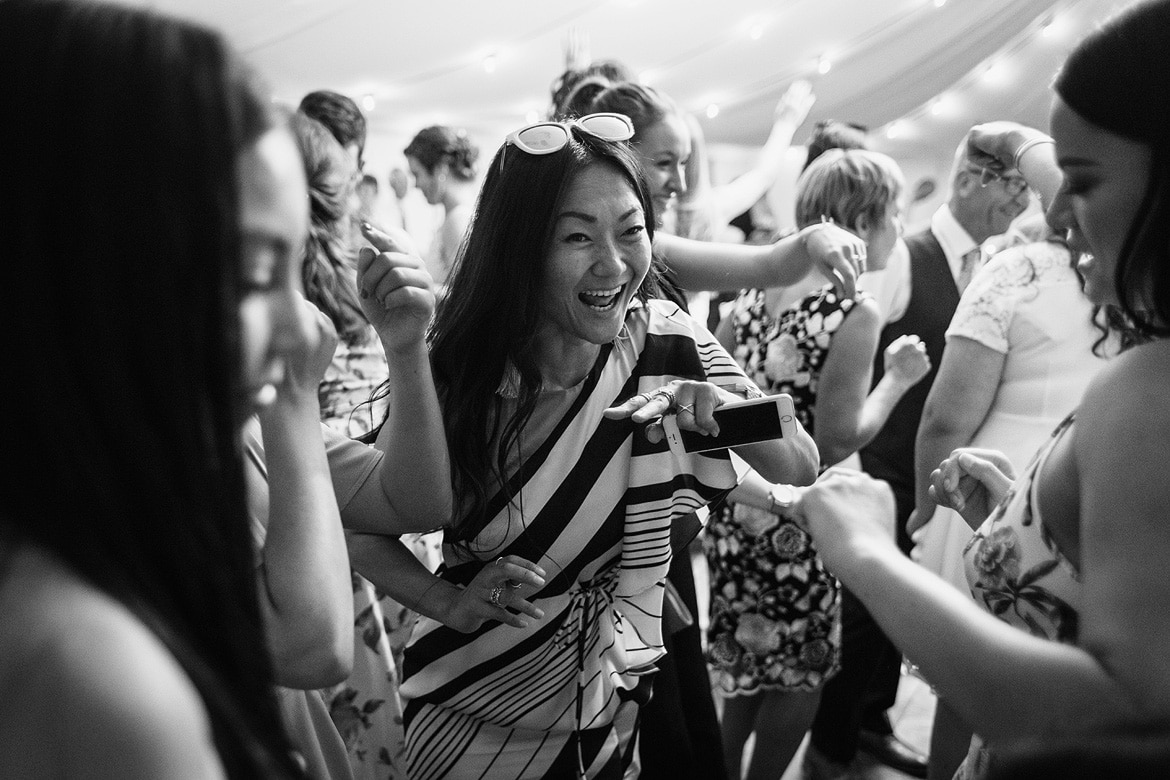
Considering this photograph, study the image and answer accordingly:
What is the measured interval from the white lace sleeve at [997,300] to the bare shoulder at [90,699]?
6.01 feet

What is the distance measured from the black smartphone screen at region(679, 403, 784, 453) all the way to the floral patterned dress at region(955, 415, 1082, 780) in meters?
0.39

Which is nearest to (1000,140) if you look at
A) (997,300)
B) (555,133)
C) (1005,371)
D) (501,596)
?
(997,300)

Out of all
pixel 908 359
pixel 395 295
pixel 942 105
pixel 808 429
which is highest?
pixel 395 295

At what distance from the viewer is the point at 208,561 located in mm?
626

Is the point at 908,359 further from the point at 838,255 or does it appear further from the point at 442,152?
the point at 442,152

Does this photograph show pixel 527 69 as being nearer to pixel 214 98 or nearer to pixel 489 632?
pixel 489 632

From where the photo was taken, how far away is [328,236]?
2.09m

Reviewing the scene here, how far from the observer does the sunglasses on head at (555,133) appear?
1.48 metres

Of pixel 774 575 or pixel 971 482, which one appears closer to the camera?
pixel 971 482

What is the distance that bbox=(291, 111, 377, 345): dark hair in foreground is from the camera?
202 cm

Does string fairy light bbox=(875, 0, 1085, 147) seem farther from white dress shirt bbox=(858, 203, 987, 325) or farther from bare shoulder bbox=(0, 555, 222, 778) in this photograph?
bare shoulder bbox=(0, 555, 222, 778)

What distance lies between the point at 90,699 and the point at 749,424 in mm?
1034

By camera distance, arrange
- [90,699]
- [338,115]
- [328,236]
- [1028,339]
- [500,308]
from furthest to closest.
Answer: [338,115], [328,236], [1028,339], [500,308], [90,699]

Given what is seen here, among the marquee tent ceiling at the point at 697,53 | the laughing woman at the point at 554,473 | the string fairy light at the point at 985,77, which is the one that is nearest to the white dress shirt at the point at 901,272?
the laughing woman at the point at 554,473
